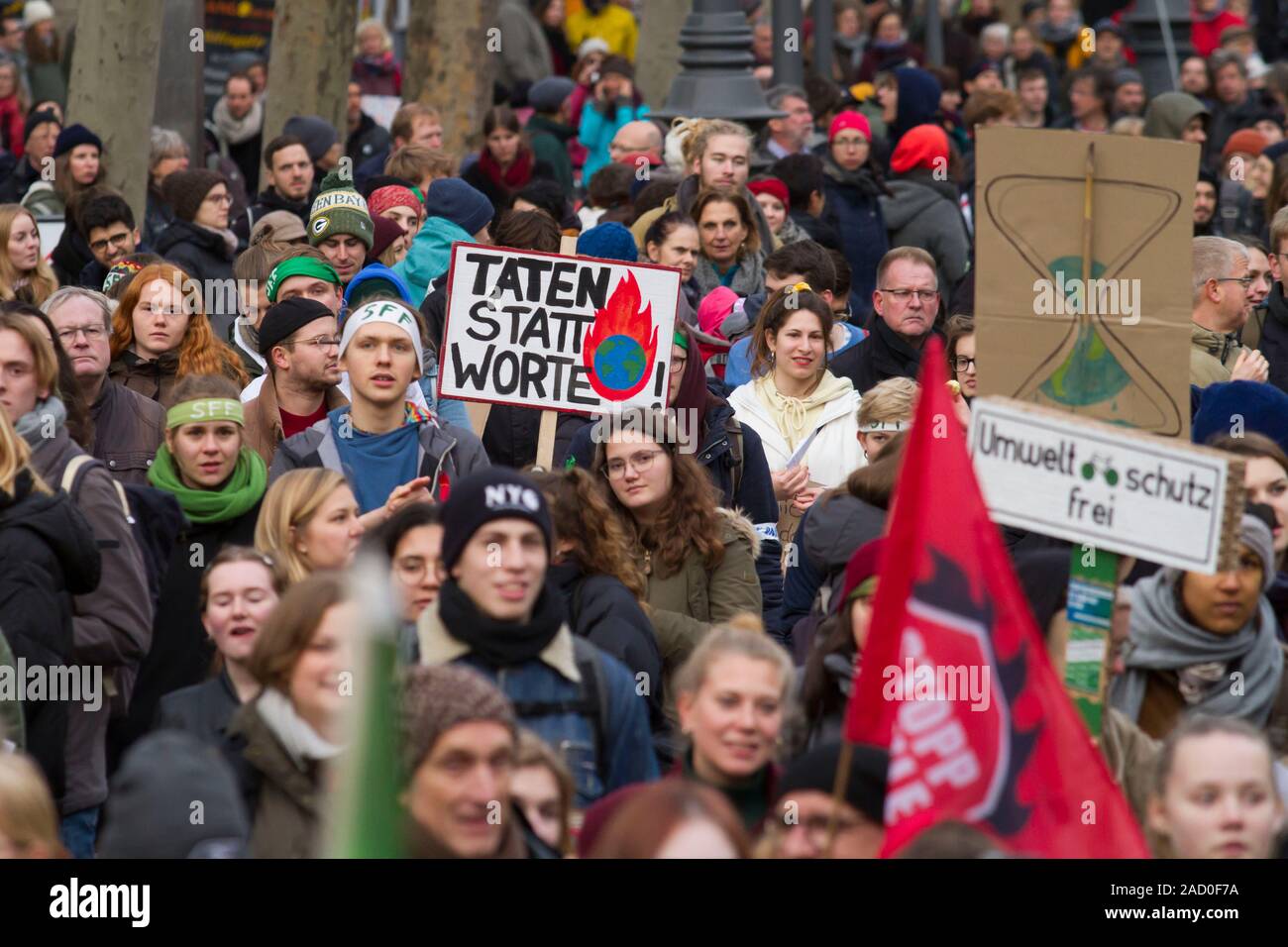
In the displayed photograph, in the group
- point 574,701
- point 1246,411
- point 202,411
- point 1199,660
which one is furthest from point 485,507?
point 1246,411

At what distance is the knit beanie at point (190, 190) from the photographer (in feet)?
40.1

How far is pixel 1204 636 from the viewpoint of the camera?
19.3 ft

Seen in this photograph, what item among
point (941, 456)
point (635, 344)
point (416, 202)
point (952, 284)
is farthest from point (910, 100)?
point (941, 456)

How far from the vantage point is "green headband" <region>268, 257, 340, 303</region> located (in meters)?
9.17

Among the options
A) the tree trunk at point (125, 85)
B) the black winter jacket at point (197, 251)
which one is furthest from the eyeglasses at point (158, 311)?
the tree trunk at point (125, 85)

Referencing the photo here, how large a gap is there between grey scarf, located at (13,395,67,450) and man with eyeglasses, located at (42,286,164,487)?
3.49 feet

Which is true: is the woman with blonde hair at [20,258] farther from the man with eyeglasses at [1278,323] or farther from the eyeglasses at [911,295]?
the man with eyeglasses at [1278,323]

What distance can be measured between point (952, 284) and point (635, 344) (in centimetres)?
530

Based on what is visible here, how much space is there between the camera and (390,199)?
11875mm

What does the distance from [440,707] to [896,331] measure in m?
5.74

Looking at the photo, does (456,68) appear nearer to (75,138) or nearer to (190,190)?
(75,138)

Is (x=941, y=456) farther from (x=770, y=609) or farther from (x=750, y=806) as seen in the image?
(x=770, y=609)

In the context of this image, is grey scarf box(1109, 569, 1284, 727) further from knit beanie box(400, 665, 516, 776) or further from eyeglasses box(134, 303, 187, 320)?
eyeglasses box(134, 303, 187, 320)

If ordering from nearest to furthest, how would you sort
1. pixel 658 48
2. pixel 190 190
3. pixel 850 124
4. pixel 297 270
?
pixel 297 270, pixel 190 190, pixel 850 124, pixel 658 48
